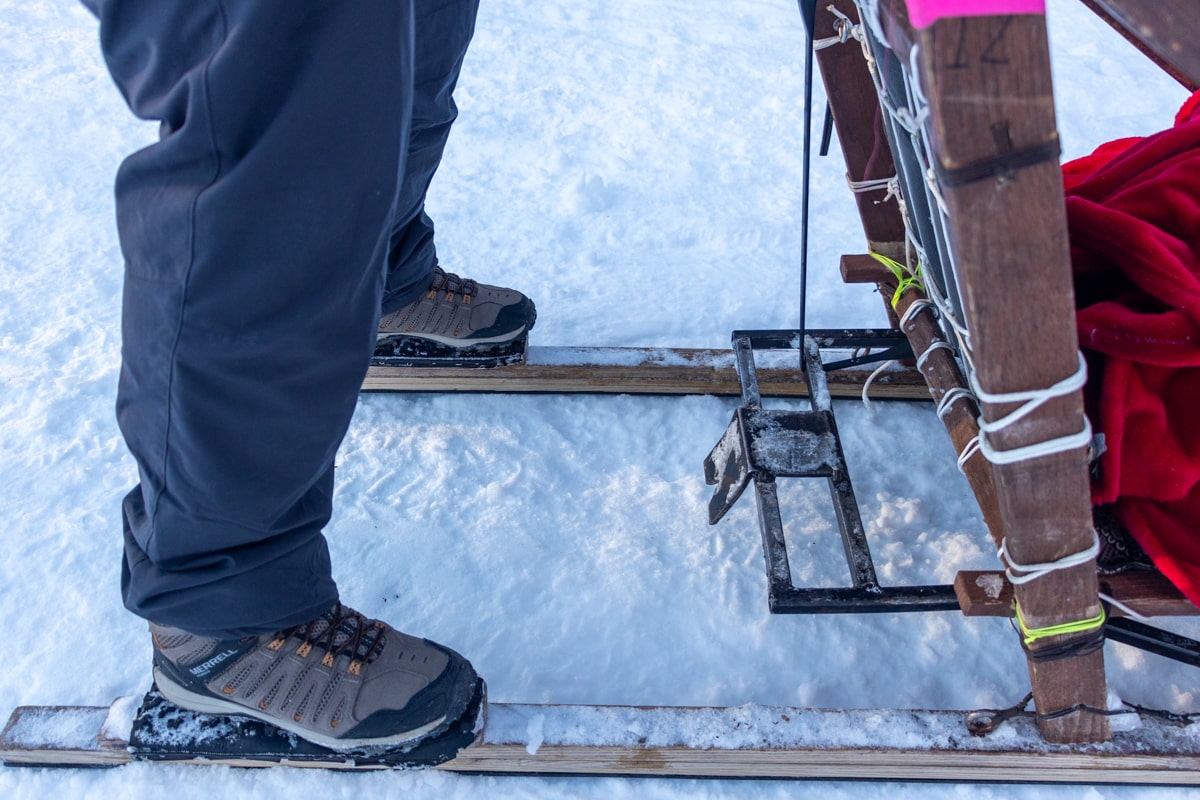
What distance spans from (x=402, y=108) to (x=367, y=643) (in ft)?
2.13

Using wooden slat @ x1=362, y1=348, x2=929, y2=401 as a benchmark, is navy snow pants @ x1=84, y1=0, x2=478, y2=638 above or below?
above

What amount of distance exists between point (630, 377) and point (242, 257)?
0.90m

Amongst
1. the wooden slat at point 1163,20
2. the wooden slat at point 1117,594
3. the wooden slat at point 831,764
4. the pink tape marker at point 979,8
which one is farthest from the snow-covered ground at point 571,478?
the pink tape marker at point 979,8

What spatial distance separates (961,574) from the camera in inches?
38.2

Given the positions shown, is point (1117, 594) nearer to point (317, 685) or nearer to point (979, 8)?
point (979, 8)

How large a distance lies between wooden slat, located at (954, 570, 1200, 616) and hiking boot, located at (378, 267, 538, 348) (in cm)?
90

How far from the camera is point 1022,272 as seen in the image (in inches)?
25.4

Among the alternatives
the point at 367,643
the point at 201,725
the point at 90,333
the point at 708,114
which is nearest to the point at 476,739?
the point at 367,643

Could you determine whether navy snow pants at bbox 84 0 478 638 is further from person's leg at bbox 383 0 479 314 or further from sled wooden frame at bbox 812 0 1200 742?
sled wooden frame at bbox 812 0 1200 742

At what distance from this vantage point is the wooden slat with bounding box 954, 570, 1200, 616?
36.8 inches

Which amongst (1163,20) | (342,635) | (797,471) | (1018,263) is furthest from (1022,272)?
(342,635)

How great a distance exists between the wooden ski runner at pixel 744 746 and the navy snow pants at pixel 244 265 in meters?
0.29

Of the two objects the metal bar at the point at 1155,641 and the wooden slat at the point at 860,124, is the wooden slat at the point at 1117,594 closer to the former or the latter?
the metal bar at the point at 1155,641

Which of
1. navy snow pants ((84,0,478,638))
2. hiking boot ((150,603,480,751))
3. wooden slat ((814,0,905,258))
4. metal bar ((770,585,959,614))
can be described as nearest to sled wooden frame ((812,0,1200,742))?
metal bar ((770,585,959,614))
